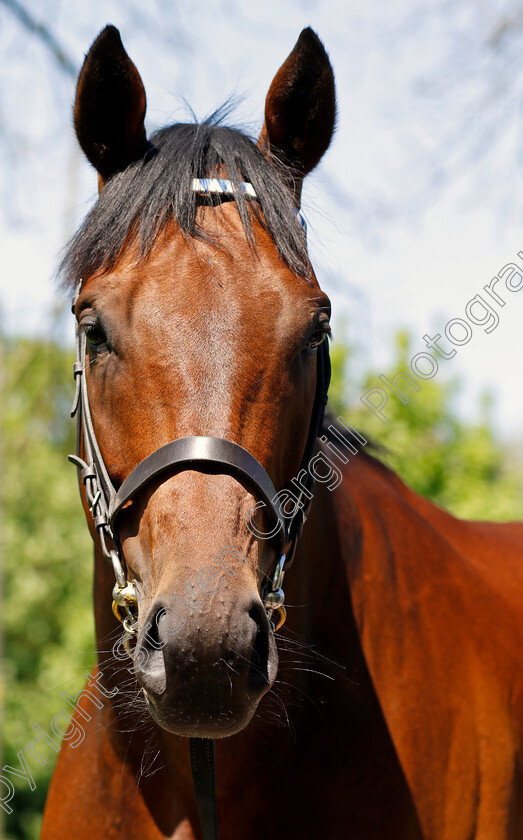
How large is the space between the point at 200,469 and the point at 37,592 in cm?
1112

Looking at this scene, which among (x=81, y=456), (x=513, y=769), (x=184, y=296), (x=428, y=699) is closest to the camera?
(x=184, y=296)

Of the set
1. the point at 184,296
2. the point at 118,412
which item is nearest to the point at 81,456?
the point at 118,412

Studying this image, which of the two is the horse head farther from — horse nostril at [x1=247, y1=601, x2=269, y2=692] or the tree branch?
the tree branch

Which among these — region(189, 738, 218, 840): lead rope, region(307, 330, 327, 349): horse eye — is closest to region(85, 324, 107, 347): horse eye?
region(307, 330, 327, 349): horse eye

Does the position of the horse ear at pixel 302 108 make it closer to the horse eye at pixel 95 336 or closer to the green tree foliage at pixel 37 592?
the horse eye at pixel 95 336

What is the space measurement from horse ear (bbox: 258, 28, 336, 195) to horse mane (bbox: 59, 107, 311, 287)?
171mm

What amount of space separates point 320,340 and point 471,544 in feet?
5.69

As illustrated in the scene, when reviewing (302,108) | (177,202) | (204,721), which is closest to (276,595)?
(204,721)

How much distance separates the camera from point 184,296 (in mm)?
1936

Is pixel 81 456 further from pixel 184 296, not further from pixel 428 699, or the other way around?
pixel 428 699

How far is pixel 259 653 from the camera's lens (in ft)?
5.43

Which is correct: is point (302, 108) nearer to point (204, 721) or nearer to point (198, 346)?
point (198, 346)

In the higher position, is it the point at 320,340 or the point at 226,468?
the point at 320,340

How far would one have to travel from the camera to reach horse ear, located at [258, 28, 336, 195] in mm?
2373
